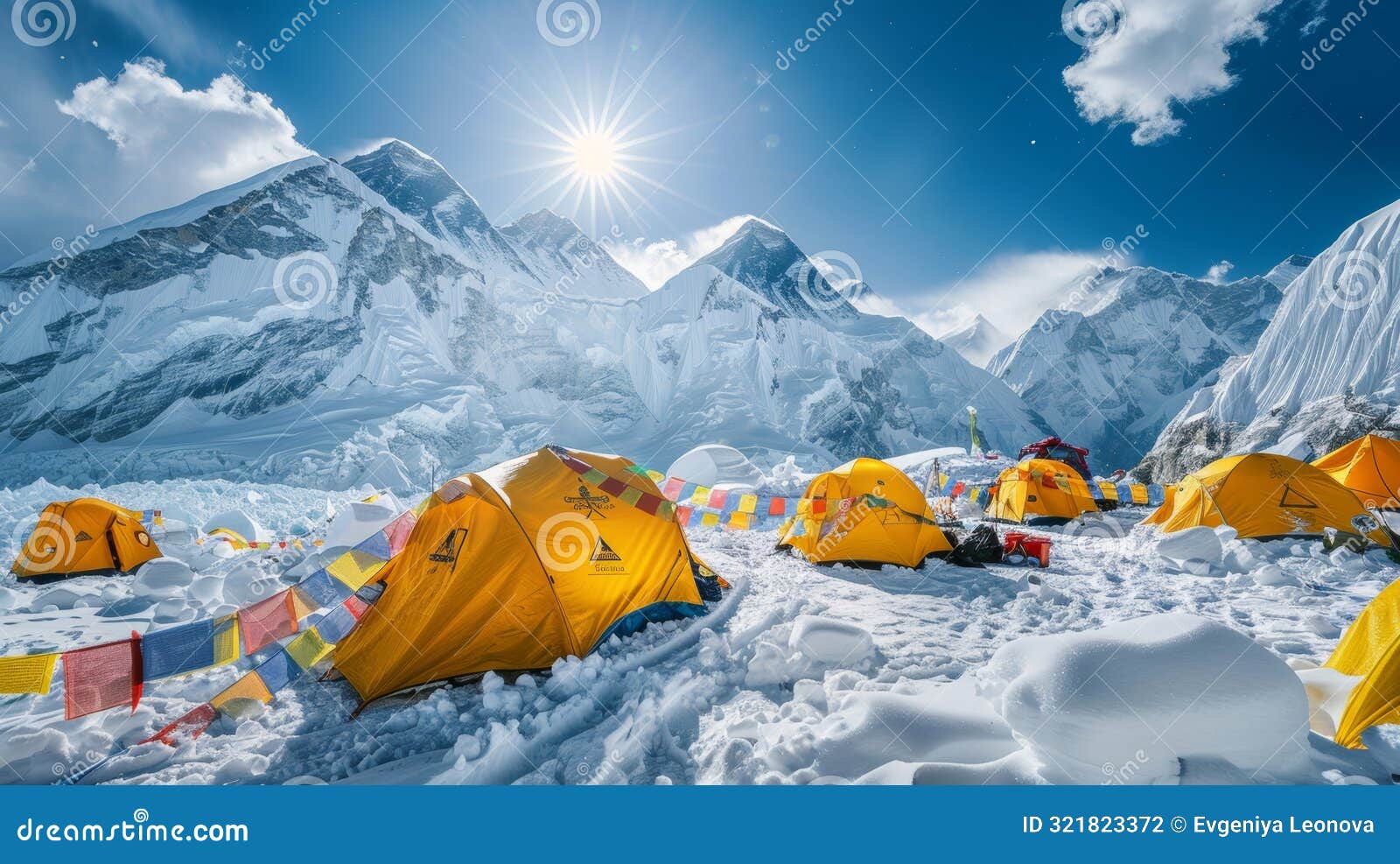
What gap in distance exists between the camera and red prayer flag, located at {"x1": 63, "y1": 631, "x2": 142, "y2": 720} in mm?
3061

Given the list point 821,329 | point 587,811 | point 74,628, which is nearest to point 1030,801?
point 587,811

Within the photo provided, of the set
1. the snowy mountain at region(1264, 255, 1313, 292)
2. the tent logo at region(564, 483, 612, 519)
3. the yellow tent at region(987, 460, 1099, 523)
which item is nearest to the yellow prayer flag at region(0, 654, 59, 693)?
the tent logo at region(564, 483, 612, 519)

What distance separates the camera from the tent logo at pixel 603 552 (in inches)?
205

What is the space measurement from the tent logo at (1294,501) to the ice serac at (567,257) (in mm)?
110221

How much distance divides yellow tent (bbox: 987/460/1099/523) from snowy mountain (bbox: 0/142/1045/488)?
3754 cm

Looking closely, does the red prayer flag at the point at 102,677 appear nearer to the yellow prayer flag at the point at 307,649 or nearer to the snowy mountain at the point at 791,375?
the yellow prayer flag at the point at 307,649

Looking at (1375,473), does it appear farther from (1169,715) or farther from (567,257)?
(567,257)

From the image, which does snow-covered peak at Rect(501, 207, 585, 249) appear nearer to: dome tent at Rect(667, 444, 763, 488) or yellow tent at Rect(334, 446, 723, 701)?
dome tent at Rect(667, 444, 763, 488)

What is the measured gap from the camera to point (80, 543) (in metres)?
9.23

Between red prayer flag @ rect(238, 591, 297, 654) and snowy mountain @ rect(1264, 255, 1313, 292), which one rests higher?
snowy mountain @ rect(1264, 255, 1313, 292)

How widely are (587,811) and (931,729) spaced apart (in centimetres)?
188

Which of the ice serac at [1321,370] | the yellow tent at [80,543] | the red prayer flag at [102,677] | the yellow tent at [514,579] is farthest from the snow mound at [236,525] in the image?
the ice serac at [1321,370]

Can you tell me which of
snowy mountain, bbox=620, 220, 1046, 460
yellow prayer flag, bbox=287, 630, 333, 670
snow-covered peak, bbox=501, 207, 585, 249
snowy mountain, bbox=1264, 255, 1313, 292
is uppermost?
snow-covered peak, bbox=501, 207, 585, 249

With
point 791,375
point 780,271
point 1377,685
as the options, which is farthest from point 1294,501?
point 780,271
